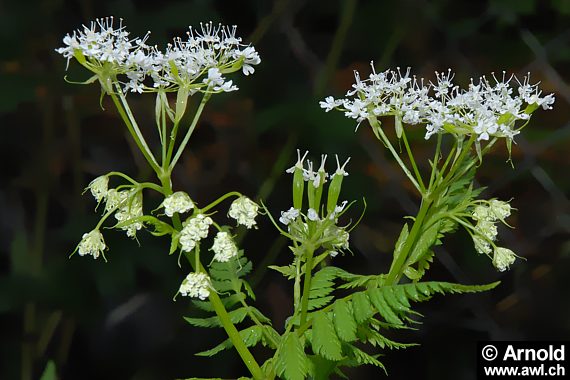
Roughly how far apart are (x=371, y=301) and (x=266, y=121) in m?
0.60

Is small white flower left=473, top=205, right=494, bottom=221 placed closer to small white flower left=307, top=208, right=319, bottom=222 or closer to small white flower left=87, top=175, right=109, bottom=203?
small white flower left=307, top=208, right=319, bottom=222

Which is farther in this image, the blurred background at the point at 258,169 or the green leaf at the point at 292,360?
the blurred background at the point at 258,169

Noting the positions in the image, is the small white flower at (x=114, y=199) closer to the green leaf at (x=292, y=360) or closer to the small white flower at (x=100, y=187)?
the small white flower at (x=100, y=187)

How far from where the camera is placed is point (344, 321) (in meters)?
0.69

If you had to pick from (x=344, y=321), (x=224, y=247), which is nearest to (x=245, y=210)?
(x=224, y=247)

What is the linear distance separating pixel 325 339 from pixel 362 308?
5cm

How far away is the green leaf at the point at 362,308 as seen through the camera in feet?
2.22

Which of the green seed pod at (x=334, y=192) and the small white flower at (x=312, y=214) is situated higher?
the green seed pod at (x=334, y=192)

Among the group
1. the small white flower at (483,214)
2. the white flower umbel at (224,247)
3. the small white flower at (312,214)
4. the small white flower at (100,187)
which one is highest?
the small white flower at (483,214)

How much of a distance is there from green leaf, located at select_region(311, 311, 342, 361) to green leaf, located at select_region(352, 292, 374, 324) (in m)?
0.03

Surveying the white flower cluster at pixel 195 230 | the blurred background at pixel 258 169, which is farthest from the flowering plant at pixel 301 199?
the blurred background at pixel 258 169

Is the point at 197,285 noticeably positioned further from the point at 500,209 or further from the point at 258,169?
the point at 258,169

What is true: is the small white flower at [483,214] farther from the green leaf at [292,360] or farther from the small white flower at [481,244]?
the green leaf at [292,360]

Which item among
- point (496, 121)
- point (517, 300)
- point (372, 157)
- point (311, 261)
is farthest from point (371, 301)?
point (517, 300)
